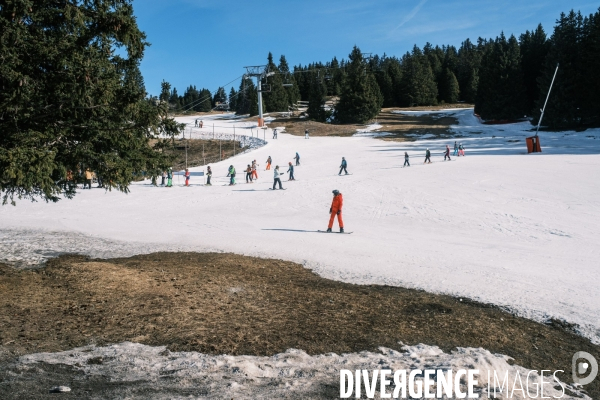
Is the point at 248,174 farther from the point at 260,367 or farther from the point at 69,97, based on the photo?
the point at 260,367

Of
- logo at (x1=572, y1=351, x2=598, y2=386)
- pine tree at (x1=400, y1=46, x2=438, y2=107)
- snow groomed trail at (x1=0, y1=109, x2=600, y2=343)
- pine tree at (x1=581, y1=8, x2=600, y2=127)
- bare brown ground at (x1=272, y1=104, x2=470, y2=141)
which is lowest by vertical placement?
logo at (x1=572, y1=351, x2=598, y2=386)

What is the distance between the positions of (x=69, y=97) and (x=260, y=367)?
5739 mm

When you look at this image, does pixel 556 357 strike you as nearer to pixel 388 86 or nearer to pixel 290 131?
pixel 290 131

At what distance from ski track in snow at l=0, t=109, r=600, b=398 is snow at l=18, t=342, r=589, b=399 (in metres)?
0.03

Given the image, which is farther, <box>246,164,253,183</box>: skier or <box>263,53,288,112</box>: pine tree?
<box>263,53,288,112</box>: pine tree

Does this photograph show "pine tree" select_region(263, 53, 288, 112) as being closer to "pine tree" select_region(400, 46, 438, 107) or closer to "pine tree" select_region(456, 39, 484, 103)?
"pine tree" select_region(400, 46, 438, 107)

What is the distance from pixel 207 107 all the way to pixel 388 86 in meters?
64.2

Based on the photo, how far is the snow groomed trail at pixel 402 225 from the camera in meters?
10.3

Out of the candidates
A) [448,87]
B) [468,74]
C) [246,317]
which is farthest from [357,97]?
[246,317]

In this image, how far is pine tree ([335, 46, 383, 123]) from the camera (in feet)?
231

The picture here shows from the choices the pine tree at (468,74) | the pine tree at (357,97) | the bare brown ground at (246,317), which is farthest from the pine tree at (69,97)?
the pine tree at (468,74)

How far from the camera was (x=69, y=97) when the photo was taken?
7891mm

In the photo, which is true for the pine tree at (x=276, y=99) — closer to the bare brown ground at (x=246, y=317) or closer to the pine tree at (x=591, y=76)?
the pine tree at (x=591, y=76)

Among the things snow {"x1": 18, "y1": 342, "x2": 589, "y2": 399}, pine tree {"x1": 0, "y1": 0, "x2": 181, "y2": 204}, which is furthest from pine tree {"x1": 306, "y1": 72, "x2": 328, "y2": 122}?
snow {"x1": 18, "y1": 342, "x2": 589, "y2": 399}
